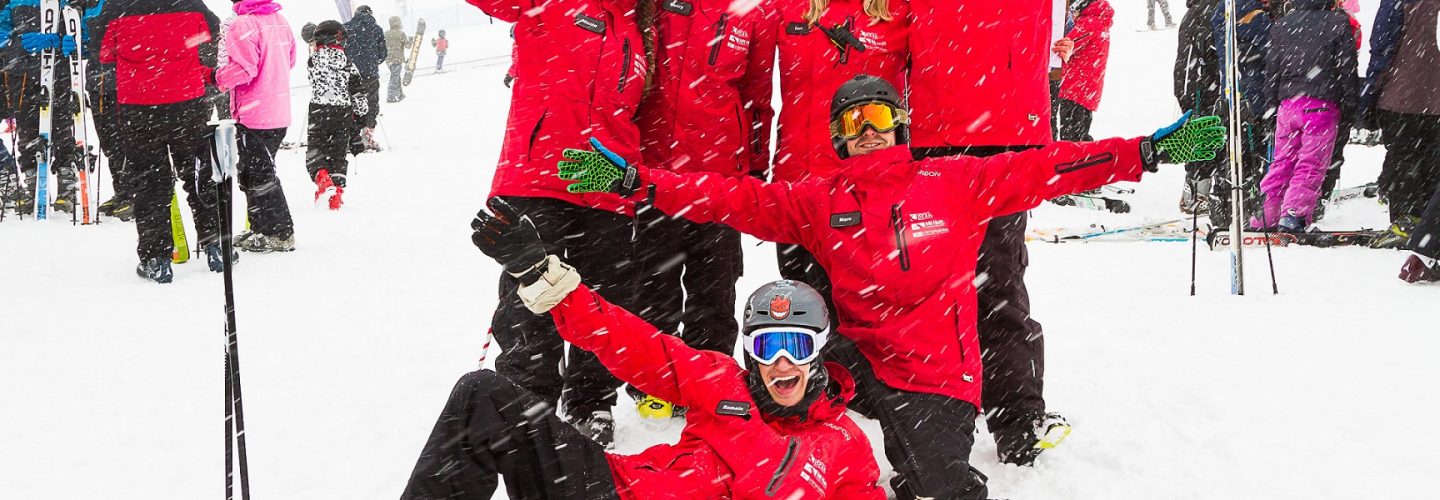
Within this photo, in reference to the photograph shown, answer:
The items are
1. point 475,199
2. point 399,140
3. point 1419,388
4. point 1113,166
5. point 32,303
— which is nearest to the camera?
point 1113,166

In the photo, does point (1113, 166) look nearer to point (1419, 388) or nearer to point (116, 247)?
point (1419, 388)

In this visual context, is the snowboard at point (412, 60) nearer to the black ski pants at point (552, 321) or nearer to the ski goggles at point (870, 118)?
the black ski pants at point (552, 321)

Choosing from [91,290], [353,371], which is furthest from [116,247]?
[353,371]

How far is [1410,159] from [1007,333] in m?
5.09

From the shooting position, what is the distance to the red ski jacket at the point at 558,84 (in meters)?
3.42

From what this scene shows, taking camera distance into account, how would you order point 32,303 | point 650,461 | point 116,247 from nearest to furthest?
point 650,461 < point 32,303 < point 116,247

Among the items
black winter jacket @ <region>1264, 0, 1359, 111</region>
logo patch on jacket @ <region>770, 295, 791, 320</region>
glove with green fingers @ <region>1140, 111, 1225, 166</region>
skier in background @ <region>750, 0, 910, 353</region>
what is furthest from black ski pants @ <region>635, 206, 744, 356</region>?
black winter jacket @ <region>1264, 0, 1359, 111</region>

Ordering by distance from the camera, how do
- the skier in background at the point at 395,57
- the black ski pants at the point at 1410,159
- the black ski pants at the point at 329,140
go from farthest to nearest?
the skier in background at the point at 395,57 → the black ski pants at the point at 329,140 → the black ski pants at the point at 1410,159

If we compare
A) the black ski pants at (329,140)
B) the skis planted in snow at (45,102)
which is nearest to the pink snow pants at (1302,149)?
the black ski pants at (329,140)

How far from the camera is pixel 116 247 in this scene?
7.79 metres

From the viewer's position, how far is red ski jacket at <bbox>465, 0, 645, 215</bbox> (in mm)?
3418

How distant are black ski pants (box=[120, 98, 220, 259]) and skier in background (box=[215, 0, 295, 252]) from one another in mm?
755

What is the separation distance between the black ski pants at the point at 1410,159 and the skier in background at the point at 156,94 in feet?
26.5

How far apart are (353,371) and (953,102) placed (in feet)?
10.0
